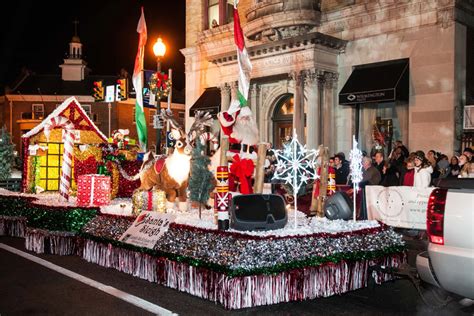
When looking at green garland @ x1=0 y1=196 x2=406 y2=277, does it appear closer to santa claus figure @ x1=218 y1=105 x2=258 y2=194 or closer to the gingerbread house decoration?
the gingerbread house decoration

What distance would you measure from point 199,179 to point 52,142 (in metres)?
9.13

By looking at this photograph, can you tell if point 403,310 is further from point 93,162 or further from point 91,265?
point 93,162

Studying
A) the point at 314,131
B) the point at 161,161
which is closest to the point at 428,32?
the point at 314,131

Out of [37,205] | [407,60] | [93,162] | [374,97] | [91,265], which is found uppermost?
[407,60]

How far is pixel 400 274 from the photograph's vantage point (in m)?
6.25

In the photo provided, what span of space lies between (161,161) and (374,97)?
10.2 metres

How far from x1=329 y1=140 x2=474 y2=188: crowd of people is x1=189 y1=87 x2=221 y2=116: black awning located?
37.3 ft

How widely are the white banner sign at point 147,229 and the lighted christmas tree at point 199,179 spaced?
53.9 inches

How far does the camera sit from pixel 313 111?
20594mm

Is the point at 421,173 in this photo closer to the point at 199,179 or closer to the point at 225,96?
the point at 199,179

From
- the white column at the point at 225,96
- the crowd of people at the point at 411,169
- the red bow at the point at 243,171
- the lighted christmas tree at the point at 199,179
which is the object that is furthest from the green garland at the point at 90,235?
the white column at the point at 225,96

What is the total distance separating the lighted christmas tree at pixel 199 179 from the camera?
9.38 m

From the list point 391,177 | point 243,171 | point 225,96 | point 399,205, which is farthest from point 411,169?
point 225,96

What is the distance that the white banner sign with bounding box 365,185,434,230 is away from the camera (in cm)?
1188
